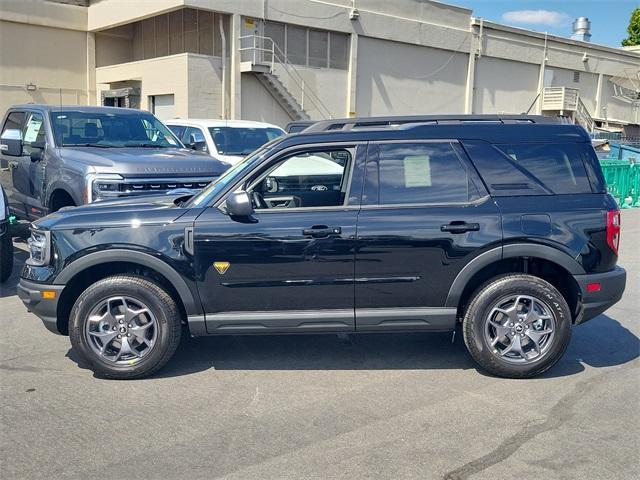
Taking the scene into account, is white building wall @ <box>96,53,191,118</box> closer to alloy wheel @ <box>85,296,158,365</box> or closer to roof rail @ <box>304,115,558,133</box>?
roof rail @ <box>304,115,558,133</box>

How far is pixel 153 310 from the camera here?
16.2 ft

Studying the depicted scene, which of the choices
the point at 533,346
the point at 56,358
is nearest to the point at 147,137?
the point at 56,358

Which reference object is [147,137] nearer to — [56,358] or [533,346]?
[56,358]

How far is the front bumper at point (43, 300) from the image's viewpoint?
4.97 metres

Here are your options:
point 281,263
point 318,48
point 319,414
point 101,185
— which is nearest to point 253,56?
point 318,48

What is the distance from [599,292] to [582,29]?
2026 inches

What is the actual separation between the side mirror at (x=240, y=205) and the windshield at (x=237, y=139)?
7690 millimetres

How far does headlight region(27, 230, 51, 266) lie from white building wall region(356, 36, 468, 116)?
26679mm

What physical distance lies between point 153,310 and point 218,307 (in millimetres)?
480

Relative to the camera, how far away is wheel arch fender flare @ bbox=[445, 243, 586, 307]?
4941 millimetres

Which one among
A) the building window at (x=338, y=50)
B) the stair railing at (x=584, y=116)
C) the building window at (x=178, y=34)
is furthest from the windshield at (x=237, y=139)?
the stair railing at (x=584, y=116)

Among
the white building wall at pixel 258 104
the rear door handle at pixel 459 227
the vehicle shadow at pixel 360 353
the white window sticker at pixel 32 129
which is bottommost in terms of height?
the vehicle shadow at pixel 360 353

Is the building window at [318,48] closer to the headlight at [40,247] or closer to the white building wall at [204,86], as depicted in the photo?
the white building wall at [204,86]

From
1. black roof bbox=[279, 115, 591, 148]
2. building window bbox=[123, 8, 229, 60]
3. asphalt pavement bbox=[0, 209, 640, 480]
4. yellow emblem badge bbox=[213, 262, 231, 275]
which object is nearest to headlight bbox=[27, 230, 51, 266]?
asphalt pavement bbox=[0, 209, 640, 480]
